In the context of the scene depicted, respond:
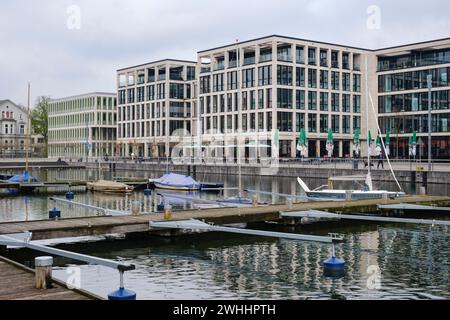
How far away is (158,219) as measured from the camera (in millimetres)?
28516

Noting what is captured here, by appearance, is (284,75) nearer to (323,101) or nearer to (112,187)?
(323,101)

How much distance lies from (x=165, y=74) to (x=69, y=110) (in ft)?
158

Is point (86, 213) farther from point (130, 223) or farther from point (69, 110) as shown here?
point (69, 110)

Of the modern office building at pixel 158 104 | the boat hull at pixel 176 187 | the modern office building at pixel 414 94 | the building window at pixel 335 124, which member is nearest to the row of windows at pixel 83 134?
the modern office building at pixel 158 104

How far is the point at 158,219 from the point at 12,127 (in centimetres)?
14687

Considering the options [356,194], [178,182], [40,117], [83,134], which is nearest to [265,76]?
[178,182]

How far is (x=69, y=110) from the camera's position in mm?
164750

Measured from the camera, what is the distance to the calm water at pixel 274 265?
1821cm

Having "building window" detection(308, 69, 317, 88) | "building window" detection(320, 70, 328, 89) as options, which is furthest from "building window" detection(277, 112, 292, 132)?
"building window" detection(320, 70, 328, 89)

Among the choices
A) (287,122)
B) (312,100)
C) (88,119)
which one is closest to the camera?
(287,122)

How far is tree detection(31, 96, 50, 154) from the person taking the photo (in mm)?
179625

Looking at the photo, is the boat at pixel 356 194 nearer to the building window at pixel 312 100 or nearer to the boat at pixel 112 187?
the boat at pixel 112 187

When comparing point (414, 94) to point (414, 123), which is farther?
point (414, 94)
